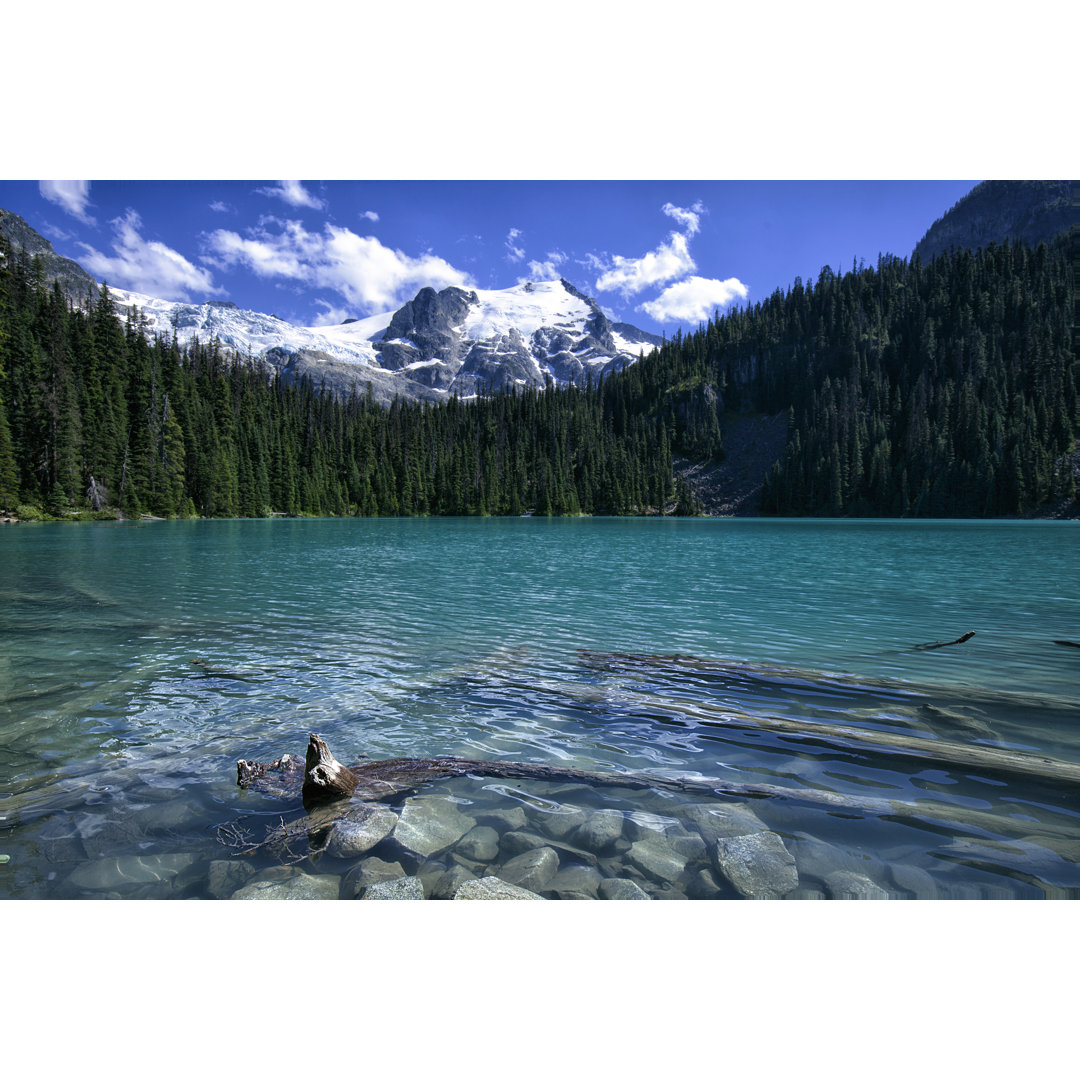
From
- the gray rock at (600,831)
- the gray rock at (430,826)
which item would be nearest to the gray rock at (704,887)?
the gray rock at (600,831)

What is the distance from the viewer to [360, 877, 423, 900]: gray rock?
4.85 meters

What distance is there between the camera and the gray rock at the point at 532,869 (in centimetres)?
502

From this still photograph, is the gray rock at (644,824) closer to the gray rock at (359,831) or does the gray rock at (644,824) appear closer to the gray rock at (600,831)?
the gray rock at (600,831)

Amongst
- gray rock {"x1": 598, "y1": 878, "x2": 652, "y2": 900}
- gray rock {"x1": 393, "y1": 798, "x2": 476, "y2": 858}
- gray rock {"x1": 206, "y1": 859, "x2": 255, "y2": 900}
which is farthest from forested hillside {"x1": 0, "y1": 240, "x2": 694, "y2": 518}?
gray rock {"x1": 598, "y1": 878, "x2": 652, "y2": 900}

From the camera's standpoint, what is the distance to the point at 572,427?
18112cm

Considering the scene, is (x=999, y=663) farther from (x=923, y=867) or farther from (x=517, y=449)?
(x=517, y=449)

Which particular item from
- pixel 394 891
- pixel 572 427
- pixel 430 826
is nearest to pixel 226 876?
pixel 394 891

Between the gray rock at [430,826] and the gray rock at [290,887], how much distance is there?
2.42ft

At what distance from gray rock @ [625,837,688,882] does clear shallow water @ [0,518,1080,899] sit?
0.03 m

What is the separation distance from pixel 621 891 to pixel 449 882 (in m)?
1.36

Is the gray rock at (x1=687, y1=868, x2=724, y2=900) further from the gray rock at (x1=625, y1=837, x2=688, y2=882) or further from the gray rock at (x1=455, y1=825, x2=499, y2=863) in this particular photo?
the gray rock at (x1=455, y1=825, x2=499, y2=863)

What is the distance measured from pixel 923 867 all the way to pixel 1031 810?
6.10 feet
